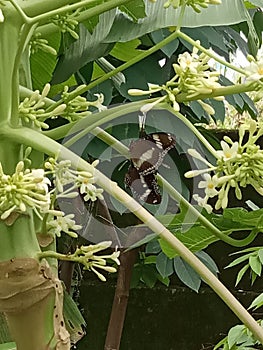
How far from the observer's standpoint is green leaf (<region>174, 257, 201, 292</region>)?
99cm

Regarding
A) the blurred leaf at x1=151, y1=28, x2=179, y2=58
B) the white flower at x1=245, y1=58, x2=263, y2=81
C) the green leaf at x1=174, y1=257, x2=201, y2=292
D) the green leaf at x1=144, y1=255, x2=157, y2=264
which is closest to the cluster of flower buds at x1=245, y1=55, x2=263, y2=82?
the white flower at x1=245, y1=58, x2=263, y2=81

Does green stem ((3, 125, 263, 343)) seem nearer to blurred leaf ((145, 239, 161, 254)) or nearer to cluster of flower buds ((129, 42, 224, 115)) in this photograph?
cluster of flower buds ((129, 42, 224, 115))

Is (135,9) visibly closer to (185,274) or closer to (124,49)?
(124,49)

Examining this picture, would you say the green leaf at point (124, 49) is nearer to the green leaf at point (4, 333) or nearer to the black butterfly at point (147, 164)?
the black butterfly at point (147, 164)

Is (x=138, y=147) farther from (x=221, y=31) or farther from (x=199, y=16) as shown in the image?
(x=221, y=31)

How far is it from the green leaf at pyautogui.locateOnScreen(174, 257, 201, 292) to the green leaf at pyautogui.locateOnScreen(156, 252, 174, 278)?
48 millimetres

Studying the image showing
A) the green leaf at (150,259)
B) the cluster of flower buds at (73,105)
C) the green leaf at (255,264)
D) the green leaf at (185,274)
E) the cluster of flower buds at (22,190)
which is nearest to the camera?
the cluster of flower buds at (22,190)

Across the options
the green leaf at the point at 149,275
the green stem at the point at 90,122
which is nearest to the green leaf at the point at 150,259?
the green leaf at the point at 149,275

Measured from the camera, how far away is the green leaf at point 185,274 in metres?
0.99

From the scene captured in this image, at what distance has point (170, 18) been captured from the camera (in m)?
0.60

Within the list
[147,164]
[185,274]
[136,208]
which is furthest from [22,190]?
[185,274]

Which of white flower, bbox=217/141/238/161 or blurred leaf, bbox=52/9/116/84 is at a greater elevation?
blurred leaf, bbox=52/9/116/84

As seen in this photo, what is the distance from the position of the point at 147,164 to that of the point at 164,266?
0.53 m

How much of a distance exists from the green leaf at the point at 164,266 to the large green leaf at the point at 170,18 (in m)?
0.51
